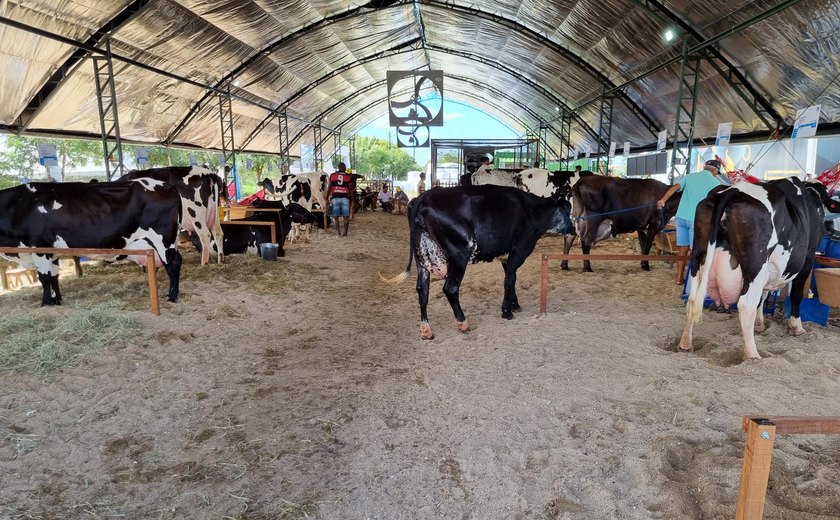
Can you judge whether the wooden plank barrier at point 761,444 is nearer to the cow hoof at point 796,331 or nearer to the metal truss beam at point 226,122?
the cow hoof at point 796,331

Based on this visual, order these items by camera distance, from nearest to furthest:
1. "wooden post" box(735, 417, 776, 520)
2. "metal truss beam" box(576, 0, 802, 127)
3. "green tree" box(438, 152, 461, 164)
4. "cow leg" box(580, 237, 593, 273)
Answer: "wooden post" box(735, 417, 776, 520) < "metal truss beam" box(576, 0, 802, 127) < "cow leg" box(580, 237, 593, 273) < "green tree" box(438, 152, 461, 164)

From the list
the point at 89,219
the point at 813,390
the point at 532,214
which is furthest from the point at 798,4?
the point at 89,219

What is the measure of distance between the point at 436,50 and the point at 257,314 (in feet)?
65.6

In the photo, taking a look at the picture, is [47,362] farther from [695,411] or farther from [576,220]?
[576,220]

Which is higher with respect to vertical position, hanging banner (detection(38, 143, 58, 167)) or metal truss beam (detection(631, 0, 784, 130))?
metal truss beam (detection(631, 0, 784, 130))

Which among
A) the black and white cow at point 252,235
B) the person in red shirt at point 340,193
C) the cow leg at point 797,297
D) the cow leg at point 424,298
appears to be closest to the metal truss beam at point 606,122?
the person in red shirt at point 340,193

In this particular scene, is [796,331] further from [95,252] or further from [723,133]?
[95,252]

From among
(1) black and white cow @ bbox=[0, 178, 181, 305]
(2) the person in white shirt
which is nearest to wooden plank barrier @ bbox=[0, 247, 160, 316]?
(1) black and white cow @ bbox=[0, 178, 181, 305]

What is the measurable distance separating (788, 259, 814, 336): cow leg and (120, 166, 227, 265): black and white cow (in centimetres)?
860

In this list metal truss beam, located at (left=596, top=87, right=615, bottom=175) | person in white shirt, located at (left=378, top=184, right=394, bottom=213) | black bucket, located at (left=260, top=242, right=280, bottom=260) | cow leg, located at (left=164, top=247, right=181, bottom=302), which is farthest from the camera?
person in white shirt, located at (left=378, top=184, right=394, bottom=213)

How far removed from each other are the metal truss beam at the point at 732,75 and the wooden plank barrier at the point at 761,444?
11.0 meters

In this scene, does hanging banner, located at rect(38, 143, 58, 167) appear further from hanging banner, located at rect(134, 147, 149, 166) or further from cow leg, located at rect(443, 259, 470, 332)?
cow leg, located at rect(443, 259, 470, 332)

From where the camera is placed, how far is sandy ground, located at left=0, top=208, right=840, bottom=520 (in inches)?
107

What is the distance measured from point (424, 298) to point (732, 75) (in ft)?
33.0
